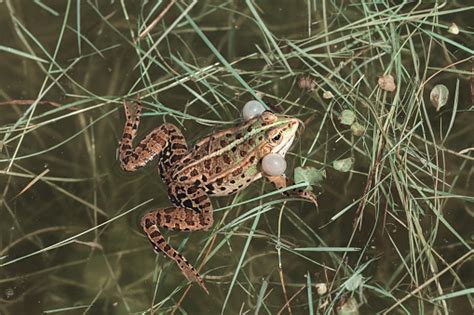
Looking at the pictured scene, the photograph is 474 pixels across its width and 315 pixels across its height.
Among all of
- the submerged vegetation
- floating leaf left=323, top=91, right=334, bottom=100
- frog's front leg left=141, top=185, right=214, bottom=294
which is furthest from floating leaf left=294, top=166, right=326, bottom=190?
frog's front leg left=141, top=185, right=214, bottom=294

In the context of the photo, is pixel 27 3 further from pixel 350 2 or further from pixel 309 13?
pixel 350 2

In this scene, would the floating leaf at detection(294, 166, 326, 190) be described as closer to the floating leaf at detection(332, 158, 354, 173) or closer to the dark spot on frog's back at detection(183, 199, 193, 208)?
the floating leaf at detection(332, 158, 354, 173)

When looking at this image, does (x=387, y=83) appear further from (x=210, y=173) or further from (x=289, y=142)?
(x=210, y=173)

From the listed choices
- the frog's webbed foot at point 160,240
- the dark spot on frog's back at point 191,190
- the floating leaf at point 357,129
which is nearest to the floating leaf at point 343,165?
the floating leaf at point 357,129

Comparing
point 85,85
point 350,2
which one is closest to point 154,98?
point 85,85

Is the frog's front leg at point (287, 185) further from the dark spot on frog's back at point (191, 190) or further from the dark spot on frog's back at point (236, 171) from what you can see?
the dark spot on frog's back at point (191, 190)
